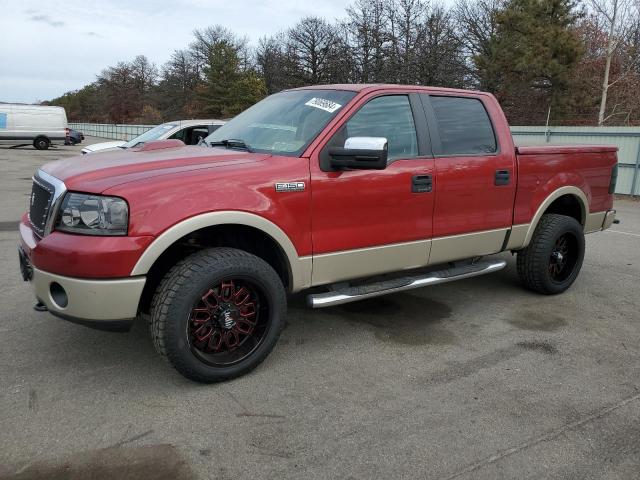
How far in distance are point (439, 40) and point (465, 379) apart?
37764 millimetres

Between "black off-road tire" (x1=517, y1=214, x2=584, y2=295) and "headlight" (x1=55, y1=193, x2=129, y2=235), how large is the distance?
3.71 meters

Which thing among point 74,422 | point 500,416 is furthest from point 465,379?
point 74,422

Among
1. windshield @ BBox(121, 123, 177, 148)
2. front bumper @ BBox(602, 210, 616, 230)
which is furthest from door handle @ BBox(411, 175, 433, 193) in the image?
windshield @ BBox(121, 123, 177, 148)

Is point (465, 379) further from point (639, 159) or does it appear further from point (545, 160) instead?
point (639, 159)

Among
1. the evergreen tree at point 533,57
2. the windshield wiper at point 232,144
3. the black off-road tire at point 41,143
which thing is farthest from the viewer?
the black off-road tire at point 41,143

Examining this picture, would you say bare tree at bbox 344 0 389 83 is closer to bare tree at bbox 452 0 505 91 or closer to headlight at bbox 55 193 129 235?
bare tree at bbox 452 0 505 91

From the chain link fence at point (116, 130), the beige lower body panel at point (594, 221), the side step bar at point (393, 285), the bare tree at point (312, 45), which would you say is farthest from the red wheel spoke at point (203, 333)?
the bare tree at point (312, 45)

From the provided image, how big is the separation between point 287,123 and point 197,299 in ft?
5.07

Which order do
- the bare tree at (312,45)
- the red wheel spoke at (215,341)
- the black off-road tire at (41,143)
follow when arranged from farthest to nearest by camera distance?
the bare tree at (312,45)
the black off-road tire at (41,143)
the red wheel spoke at (215,341)

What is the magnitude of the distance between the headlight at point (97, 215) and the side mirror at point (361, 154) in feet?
4.39

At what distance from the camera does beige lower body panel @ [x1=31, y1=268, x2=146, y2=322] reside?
2.92 meters

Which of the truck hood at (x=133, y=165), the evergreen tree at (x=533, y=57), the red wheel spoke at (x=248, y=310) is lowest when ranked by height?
the red wheel spoke at (x=248, y=310)

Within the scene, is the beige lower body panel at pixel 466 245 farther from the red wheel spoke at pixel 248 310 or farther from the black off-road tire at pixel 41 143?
the black off-road tire at pixel 41 143

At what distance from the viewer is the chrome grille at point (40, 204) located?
3.23 meters
